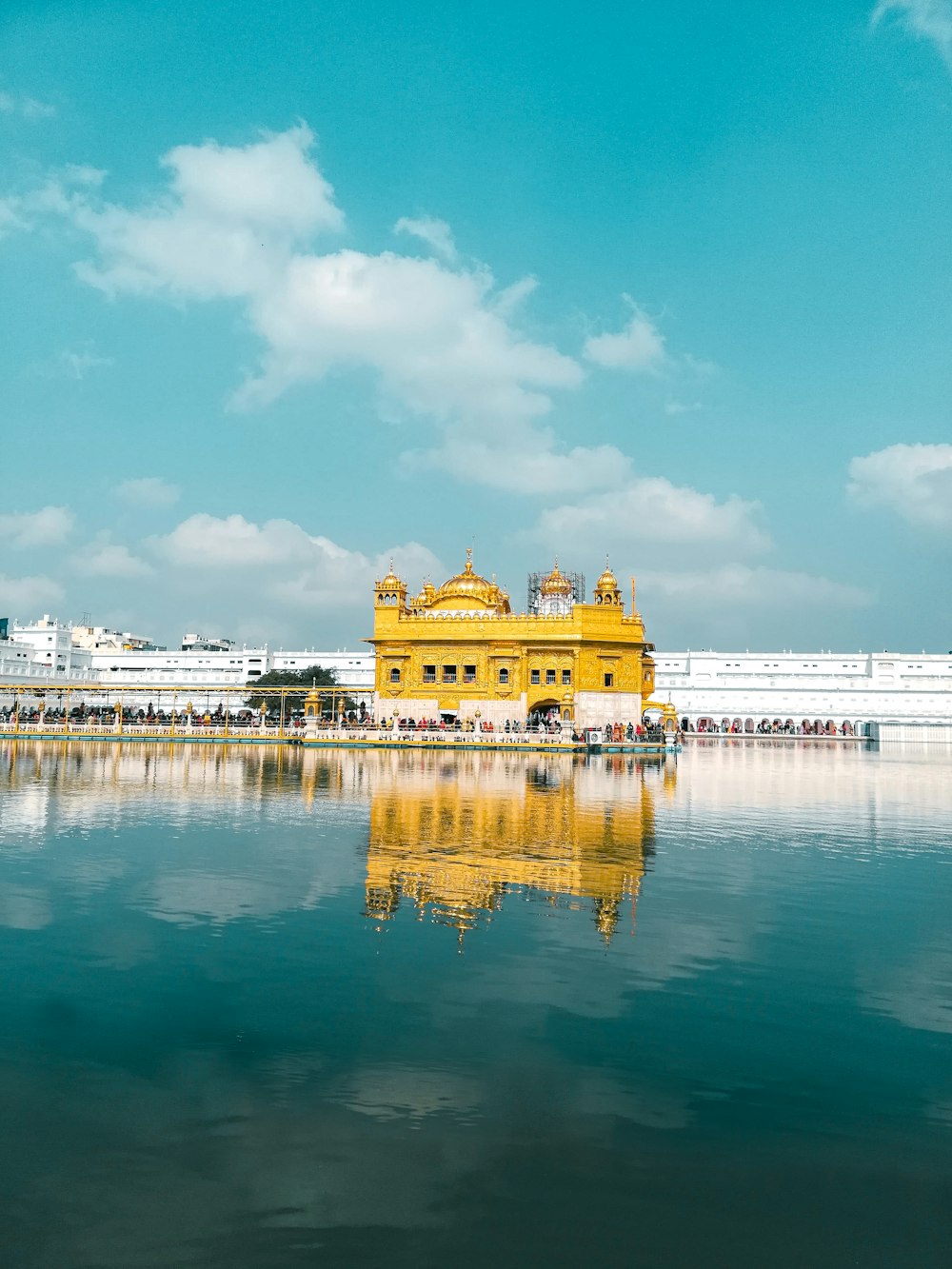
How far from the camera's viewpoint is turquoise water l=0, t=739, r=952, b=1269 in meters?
4.61

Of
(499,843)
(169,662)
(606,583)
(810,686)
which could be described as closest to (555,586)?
(606,583)

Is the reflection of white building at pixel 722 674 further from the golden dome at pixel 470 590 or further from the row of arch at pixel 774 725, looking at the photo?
the golden dome at pixel 470 590

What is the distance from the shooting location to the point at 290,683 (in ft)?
331

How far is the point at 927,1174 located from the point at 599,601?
53.3m

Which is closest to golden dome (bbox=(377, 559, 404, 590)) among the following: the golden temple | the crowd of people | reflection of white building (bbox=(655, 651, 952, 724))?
the golden temple

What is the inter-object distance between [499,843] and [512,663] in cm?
4063

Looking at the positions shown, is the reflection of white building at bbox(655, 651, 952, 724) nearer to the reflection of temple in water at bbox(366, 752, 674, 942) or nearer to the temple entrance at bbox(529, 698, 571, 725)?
the temple entrance at bbox(529, 698, 571, 725)

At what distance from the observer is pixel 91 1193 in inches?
189

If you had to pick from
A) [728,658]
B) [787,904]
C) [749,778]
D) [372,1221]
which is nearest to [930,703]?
[728,658]

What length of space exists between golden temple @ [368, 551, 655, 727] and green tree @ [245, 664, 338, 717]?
22.0 meters

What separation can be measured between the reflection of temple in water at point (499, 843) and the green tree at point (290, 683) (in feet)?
181

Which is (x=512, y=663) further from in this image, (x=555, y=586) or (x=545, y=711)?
(x=555, y=586)

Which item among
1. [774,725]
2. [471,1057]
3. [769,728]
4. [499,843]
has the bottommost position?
Answer: [471,1057]

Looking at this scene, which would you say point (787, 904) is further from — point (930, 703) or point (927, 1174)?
point (930, 703)
